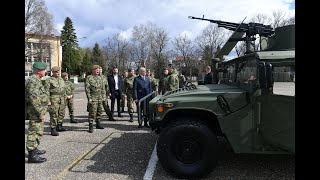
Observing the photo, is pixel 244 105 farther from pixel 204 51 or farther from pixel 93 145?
pixel 204 51

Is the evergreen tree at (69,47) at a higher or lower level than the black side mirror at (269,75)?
higher

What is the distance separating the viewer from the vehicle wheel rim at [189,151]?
404cm

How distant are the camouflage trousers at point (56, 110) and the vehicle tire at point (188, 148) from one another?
3.69 meters

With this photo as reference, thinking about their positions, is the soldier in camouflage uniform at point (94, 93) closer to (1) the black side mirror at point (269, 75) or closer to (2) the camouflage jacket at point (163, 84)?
(2) the camouflage jacket at point (163, 84)

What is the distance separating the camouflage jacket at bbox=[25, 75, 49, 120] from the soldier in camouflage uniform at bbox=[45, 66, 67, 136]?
80.9 inches

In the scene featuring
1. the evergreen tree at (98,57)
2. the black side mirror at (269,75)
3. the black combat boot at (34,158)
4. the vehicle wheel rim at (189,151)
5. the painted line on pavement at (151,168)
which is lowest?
the painted line on pavement at (151,168)

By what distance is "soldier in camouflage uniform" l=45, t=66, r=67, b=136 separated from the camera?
688cm

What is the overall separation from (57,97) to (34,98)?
8.01 feet

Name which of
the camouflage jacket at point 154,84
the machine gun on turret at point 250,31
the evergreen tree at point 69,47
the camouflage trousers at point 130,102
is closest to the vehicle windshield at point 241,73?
the machine gun on turret at point 250,31

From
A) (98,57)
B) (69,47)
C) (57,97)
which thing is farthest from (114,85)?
(69,47)

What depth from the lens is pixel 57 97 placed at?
7.16m

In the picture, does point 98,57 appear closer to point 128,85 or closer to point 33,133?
point 128,85

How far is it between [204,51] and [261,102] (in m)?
39.1
